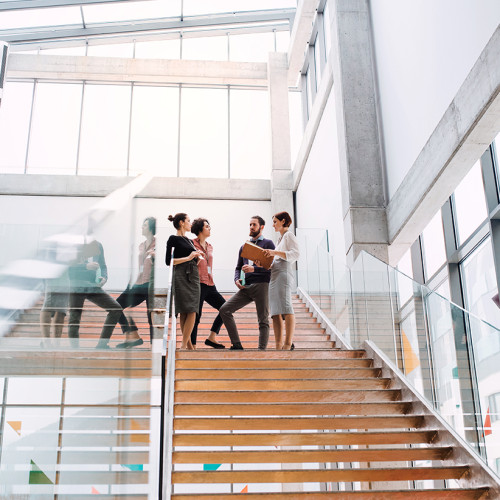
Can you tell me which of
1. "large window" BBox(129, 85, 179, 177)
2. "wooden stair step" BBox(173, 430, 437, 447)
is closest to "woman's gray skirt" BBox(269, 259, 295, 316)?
"wooden stair step" BBox(173, 430, 437, 447)

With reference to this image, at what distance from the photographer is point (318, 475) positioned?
5094 mm

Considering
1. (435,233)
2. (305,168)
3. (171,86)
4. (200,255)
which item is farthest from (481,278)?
(171,86)

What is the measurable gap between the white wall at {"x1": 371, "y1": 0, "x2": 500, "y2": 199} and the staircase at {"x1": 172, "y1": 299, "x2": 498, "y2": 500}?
338cm

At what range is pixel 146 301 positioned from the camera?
5.46m

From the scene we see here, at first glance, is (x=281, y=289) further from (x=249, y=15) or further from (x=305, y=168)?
(x=249, y=15)

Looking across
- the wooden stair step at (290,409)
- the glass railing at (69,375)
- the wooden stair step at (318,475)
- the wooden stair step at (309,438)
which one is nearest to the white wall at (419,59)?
the wooden stair step at (290,409)

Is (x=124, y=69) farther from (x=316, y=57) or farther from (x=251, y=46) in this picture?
(x=316, y=57)

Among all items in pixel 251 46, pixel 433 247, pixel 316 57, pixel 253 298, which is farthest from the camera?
pixel 251 46

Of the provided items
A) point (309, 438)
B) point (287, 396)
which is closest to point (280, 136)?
point (287, 396)

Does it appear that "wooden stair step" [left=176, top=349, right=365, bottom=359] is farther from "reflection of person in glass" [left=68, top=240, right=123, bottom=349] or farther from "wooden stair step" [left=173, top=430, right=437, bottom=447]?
"reflection of person in glass" [left=68, top=240, right=123, bottom=349]

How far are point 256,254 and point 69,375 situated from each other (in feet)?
15.9

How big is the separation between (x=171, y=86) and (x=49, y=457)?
18.8 m

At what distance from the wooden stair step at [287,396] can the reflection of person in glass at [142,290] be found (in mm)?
1016

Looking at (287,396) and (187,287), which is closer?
(287,396)
